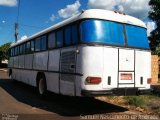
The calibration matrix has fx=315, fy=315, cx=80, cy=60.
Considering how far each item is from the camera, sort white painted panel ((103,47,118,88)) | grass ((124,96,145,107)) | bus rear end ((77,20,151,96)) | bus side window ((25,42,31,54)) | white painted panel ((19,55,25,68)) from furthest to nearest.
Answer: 1. white painted panel ((19,55,25,68))
2. bus side window ((25,42,31,54))
3. grass ((124,96,145,107))
4. white painted panel ((103,47,118,88))
5. bus rear end ((77,20,151,96))

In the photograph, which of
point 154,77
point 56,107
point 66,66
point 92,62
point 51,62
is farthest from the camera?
point 154,77

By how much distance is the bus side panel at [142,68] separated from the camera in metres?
10.5

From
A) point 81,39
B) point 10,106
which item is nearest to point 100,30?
point 81,39

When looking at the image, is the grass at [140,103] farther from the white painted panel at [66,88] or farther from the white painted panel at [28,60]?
the white painted panel at [28,60]

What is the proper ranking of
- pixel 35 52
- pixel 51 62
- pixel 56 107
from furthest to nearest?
pixel 35 52
pixel 51 62
pixel 56 107

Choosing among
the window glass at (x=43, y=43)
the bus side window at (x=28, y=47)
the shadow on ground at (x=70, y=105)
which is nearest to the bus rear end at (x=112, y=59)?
the shadow on ground at (x=70, y=105)

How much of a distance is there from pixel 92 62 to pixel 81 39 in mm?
808

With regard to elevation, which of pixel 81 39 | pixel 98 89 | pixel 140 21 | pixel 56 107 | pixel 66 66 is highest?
pixel 140 21

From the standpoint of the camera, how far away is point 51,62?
1216cm

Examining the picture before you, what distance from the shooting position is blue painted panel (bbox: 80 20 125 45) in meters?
9.67

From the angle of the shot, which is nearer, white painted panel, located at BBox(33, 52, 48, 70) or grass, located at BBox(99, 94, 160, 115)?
grass, located at BBox(99, 94, 160, 115)

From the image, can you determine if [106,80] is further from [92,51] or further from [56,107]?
[56,107]

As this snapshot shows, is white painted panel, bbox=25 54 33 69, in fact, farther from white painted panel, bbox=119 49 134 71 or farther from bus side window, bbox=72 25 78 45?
white painted panel, bbox=119 49 134 71

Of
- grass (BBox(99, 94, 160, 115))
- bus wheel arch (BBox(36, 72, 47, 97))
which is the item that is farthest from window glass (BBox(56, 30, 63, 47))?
grass (BBox(99, 94, 160, 115))
